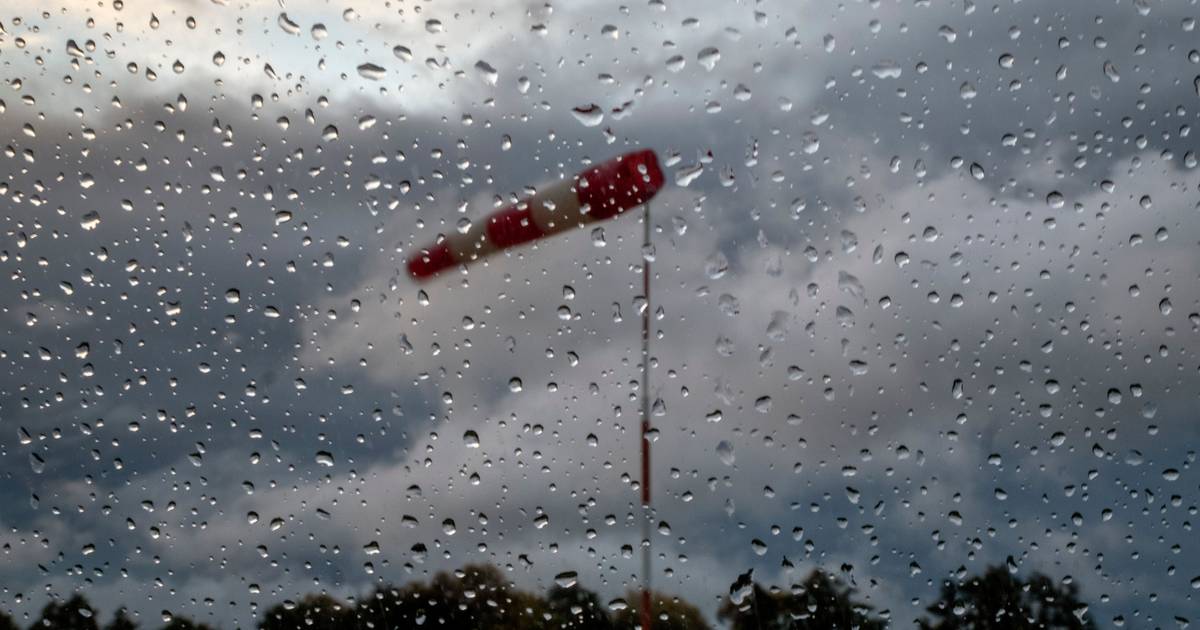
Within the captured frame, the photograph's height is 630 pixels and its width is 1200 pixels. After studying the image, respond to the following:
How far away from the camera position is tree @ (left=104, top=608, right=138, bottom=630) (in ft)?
7.70

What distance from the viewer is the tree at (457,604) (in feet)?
7.35

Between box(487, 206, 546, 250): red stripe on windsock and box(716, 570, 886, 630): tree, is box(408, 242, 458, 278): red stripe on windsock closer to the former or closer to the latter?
box(487, 206, 546, 250): red stripe on windsock

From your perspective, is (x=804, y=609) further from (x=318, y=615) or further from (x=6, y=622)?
Result: (x=6, y=622)

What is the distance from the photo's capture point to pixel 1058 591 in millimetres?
2357

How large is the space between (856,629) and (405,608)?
970mm

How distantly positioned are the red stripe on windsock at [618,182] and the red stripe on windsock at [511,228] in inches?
4.9

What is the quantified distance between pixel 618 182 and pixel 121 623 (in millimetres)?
1486

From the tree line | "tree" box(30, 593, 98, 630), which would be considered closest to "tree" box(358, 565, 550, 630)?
the tree line

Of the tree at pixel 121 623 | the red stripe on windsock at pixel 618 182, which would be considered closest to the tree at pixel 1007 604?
the red stripe on windsock at pixel 618 182

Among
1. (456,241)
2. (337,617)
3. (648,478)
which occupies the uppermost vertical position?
(456,241)

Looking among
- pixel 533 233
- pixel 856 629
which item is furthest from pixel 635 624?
pixel 533 233

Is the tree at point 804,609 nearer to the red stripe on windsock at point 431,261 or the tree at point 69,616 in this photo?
the red stripe on windsock at point 431,261

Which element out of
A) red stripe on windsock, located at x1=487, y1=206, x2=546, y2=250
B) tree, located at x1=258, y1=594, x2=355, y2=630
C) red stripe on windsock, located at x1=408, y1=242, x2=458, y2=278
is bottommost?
tree, located at x1=258, y1=594, x2=355, y2=630

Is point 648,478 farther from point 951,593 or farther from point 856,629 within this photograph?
point 951,593
